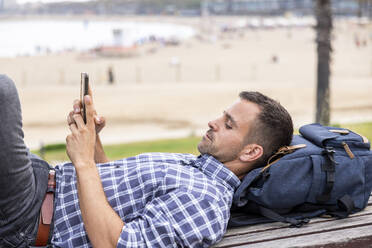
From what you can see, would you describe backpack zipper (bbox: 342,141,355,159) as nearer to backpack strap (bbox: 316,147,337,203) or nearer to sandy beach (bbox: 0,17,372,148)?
backpack strap (bbox: 316,147,337,203)

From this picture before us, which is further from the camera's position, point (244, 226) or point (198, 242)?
point (244, 226)

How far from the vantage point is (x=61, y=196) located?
2.34 m

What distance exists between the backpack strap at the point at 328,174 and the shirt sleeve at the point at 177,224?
20.2 inches

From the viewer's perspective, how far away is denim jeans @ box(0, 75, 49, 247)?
2.14 metres

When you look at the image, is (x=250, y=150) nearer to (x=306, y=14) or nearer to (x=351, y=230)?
(x=351, y=230)

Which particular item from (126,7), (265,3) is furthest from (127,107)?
(126,7)

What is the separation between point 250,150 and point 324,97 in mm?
7580

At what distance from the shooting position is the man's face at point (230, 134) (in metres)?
2.46

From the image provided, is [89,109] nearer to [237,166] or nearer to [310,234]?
[237,166]

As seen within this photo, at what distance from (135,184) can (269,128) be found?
0.73 meters

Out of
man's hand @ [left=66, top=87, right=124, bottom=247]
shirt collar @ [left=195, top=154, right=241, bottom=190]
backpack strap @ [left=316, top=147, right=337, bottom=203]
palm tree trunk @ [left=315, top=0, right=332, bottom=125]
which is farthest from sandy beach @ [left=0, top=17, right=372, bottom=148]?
man's hand @ [left=66, top=87, right=124, bottom=247]

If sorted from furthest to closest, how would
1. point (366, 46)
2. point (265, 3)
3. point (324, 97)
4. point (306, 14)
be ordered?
point (265, 3), point (306, 14), point (366, 46), point (324, 97)

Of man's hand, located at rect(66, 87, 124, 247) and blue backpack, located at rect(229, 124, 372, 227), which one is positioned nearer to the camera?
man's hand, located at rect(66, 87, 124, 247)

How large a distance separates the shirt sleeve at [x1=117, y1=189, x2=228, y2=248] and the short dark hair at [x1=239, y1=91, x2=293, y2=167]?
1.51 feet
